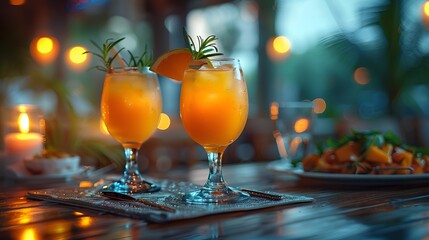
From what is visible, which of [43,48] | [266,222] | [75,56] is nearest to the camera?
[266,222]

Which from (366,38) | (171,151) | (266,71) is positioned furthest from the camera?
(266,71)

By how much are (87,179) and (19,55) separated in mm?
3670

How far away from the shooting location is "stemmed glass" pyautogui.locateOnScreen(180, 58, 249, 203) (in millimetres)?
1191

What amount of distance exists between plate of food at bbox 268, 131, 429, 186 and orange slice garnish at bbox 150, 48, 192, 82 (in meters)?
0.43

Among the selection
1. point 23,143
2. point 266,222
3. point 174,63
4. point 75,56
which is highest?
point 75,56

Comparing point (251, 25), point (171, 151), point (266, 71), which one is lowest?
point (171, 151)

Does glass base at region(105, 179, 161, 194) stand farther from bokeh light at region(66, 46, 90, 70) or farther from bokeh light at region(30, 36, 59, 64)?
bokeh light at region(66, 46, 90, 70)

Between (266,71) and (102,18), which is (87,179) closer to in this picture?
(266,71)

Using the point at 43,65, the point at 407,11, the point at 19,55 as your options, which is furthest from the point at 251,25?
the point at 19,55

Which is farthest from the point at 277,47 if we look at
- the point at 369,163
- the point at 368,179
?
the point at 368,179

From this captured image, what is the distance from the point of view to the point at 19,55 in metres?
5.02

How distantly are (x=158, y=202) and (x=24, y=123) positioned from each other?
96cm

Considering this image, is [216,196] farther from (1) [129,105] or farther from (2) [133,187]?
(1) [129,105]

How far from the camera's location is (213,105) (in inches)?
46.9
